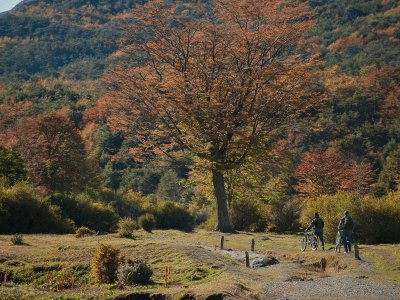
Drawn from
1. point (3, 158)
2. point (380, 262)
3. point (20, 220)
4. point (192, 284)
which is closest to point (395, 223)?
point (380, 262)

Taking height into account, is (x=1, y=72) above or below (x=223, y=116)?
above

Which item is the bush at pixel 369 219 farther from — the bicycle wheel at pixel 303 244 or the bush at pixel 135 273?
the bush at pixel 135 273

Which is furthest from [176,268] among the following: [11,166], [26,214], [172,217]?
[11,166]

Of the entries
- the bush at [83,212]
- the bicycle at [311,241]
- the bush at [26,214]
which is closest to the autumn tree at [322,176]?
the bush at [83,212]

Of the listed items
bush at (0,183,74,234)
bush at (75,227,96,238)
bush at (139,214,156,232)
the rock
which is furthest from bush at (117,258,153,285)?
bush at (139,214,156,232)

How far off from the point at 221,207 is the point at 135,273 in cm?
1820

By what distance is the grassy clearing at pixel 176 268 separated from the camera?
17347mm

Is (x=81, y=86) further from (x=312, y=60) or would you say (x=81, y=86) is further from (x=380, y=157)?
(x=312, y=60)

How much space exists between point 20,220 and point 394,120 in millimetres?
74403

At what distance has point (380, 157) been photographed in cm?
8569

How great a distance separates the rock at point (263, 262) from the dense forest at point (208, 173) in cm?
777

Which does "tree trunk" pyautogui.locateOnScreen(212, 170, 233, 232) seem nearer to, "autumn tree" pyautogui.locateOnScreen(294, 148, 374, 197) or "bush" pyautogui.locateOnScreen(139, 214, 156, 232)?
"bush" pyautogui.locateOnScreen(139, 214, 156, 232)

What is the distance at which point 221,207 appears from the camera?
3706 centimetres

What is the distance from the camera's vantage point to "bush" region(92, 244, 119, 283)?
66.3 feet
